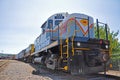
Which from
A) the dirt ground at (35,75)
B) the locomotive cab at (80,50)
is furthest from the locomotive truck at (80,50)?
the dirt ground at (35,75)

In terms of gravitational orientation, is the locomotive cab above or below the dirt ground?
above

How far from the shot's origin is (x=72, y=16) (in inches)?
329

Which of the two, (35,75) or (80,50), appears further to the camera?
(35,75)

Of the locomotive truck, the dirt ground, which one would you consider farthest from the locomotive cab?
the dirt ground

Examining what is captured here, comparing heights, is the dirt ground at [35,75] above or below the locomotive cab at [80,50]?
below

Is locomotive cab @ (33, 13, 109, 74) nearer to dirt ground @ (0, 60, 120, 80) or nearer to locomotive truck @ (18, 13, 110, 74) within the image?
locomotive truck @ (18, 13, 110, 74)

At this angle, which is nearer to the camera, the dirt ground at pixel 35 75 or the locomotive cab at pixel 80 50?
the locomotive cab at pixel 80 50

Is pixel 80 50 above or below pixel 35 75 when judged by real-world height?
above

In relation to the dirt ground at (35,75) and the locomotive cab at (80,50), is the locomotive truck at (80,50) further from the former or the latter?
the dirt ground at (35,75)

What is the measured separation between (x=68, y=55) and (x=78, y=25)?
7.06ft

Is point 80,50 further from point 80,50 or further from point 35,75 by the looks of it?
point 35,75

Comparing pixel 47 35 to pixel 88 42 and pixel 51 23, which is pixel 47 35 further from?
pixel 88 42

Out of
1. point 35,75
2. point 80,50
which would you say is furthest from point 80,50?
point 35,75

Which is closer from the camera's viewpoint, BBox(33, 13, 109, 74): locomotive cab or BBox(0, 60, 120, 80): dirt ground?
BBox(33, 13, 109, 74): locomotive cab
